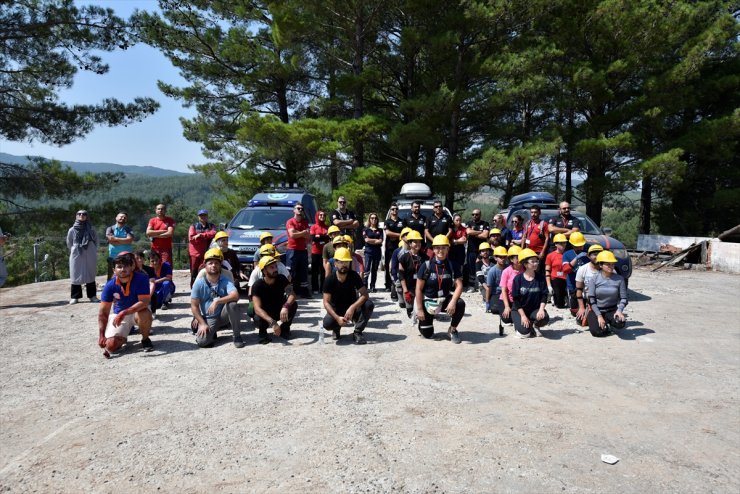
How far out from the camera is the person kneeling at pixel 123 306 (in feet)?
19.3

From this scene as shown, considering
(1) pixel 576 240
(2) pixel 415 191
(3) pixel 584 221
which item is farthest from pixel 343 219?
(2) pixel 415 191

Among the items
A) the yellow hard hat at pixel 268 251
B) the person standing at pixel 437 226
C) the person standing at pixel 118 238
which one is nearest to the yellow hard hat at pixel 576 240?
the person standing at pixel 437 226

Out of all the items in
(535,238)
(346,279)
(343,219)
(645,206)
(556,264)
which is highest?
(645,206)

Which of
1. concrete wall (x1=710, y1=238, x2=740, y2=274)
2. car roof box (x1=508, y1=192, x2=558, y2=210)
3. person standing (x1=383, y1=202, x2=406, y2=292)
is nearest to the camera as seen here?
person standing (x1=383, y1=202, x2=406, y2=292)

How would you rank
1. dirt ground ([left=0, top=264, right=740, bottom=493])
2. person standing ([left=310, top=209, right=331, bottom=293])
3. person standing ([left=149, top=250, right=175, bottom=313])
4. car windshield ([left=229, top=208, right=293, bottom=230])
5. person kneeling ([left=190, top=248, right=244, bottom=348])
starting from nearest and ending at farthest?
dirt ground ([left=0, top=264, right=740, bottom=493]) < person kneeling ([left=190, top=248, right=244, bottom=348]) < person standing ([left=149, top=250, right=175, bottom=313]) < person standing ([left=310, top=209, right=331, bottom=293]) < car windshield ([left=229, top=208, right=293, bottom=230])

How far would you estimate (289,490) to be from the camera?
3.02 meters

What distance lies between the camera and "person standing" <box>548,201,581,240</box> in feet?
30.0

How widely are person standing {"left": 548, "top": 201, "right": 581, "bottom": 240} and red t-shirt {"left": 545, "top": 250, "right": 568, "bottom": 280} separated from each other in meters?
0.49

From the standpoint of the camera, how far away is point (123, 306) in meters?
6.04

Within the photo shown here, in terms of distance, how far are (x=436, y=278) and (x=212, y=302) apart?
3056 millimetres

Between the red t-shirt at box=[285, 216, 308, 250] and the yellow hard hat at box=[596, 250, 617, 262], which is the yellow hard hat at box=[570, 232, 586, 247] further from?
the red t-shirt at box=[285, 216, 308, 250]

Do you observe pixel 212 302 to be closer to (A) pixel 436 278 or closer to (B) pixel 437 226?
(A) pixel 436 278

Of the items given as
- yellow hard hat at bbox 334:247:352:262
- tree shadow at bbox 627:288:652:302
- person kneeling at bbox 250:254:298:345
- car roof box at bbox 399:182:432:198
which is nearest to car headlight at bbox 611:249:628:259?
tree shadow at bbox 627:288:652:302

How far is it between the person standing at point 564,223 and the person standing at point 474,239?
1.48 m
